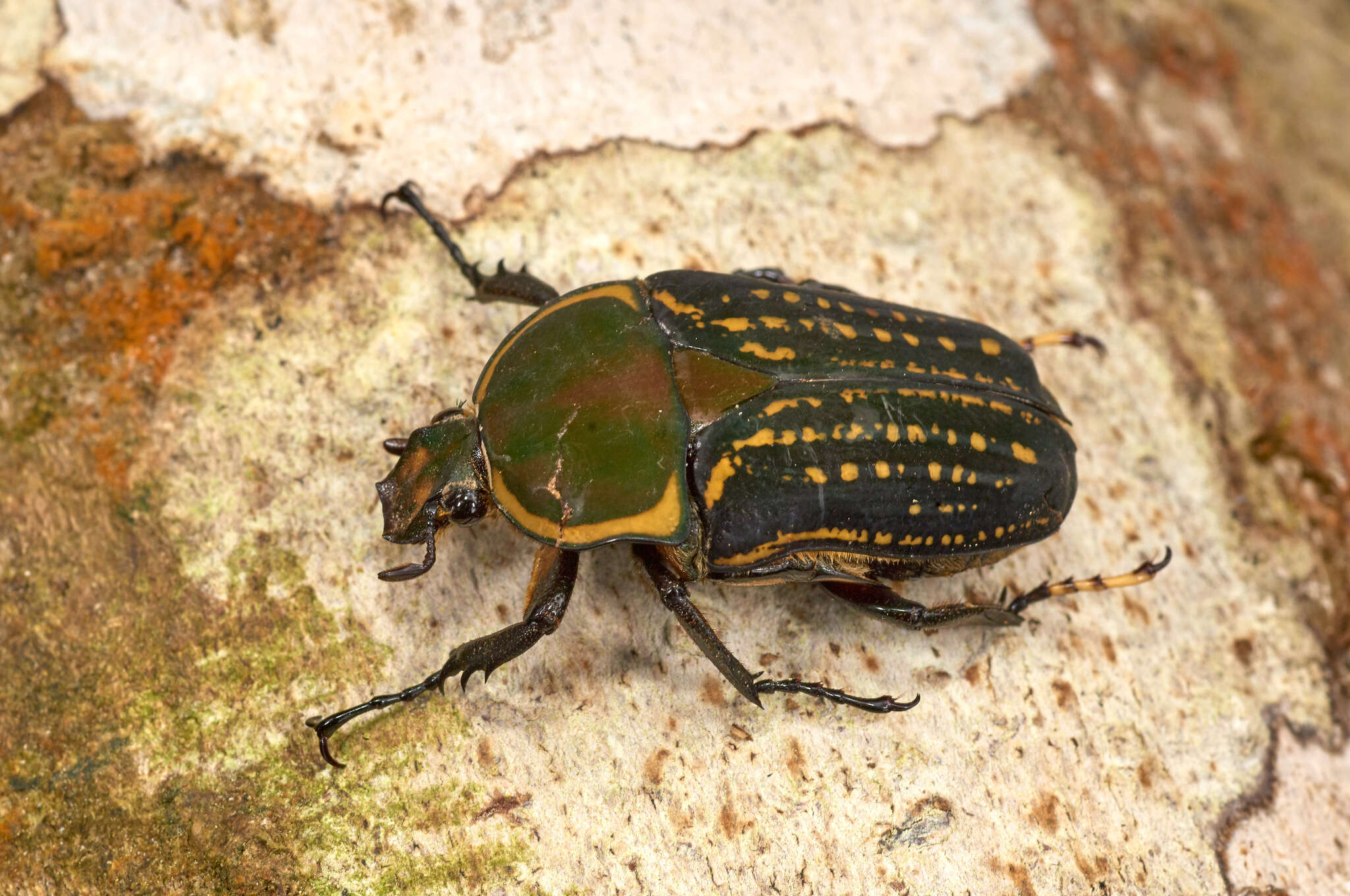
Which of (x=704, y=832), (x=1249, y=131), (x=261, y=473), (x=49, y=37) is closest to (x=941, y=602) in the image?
(x=704, y=832)

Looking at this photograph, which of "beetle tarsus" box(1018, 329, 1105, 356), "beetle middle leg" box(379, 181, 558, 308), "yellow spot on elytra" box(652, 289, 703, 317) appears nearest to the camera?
"yellow spot on elytra" box(652, 289, 703, 317)

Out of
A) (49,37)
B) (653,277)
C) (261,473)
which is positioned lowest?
(261,473)

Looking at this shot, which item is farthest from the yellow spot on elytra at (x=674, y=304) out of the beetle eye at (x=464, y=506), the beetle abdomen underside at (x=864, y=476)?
the beetle eye at (x=464, y=506)

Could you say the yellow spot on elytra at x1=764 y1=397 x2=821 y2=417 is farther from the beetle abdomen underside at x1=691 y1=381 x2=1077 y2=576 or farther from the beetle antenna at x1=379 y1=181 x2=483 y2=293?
the beetle antenna at x1=379 y1=181 x2=483 y2=293

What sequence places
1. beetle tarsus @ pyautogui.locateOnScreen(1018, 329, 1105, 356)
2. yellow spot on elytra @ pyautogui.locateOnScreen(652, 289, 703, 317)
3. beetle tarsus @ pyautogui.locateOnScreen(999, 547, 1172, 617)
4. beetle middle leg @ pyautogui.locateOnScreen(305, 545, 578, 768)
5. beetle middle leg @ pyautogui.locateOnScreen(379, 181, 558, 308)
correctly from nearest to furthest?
beetle middle leg @ pyautogui.locateOnScreen(305, 545, 578, 768)
yellow spot on elytra @ pyautogui.locateOnScreen(652, 289, 703, 317)
beetle tarsus @ pyautogui.locateOnScreen(999, 547, 1172, 617)
beetle middle leg @ pyautogui.locateOnScreen(379, 181, 558, 308)
beetle tarsus @ pyautogui.locateOnScreen(1018, 329, 1105, 356)

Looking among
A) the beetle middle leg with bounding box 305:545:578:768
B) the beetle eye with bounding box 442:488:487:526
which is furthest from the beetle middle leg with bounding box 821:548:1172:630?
the beetle eye with bounding box 442:488:487:526

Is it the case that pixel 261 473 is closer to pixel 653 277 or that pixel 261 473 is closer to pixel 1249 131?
pixel 653 277

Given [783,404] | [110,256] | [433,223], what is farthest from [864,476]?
[110,256]

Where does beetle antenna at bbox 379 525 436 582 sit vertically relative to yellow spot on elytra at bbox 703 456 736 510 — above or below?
below

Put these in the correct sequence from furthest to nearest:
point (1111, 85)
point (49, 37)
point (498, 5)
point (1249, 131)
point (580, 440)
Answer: point (1249, 131) < point (1111, 85) < point (498, 5) < point (49, 37) < point (580, 440)
